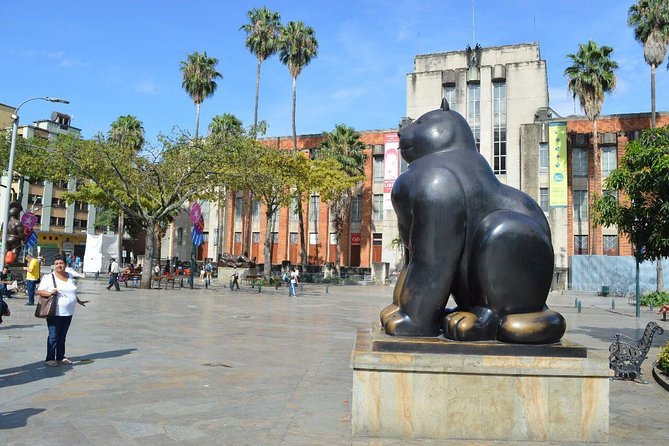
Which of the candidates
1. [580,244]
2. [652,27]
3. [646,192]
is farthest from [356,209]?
[646,192]

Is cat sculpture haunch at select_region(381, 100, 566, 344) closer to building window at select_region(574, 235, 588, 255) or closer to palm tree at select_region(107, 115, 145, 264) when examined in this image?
building window at select_region(574, 235, 588, 255)

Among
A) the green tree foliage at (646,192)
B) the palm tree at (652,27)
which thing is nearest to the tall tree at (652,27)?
the palm tree at (652,27)

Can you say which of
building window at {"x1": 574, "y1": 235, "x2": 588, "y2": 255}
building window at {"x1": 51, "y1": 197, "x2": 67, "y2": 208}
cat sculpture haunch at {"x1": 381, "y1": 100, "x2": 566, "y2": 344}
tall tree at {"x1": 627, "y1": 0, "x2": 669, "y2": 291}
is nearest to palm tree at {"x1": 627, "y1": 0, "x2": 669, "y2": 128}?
tall tree at {"x1": 627, "y1": 0, "x2": 669, "y2": 291}

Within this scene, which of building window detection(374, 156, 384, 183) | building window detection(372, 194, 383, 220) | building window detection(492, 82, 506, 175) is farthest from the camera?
building window detection(374, 156, 384, 183)

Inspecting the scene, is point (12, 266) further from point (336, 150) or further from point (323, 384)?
point (336, 150)

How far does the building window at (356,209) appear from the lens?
49.7 m

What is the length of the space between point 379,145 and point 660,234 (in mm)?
39699

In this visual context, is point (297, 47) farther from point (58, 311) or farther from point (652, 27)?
point (58, 311)

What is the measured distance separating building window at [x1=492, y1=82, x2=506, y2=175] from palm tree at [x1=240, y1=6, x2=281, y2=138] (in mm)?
19051

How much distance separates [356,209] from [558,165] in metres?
17.9

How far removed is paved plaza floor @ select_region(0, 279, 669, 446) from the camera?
5.02 meters

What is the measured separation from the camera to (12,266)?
23516 mm

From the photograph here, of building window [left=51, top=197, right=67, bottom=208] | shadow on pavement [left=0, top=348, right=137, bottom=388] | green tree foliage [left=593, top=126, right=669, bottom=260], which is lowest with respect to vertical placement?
shadow on pavement [left=0, top=348, right=137, bottom=388]

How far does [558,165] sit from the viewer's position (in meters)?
40.7
